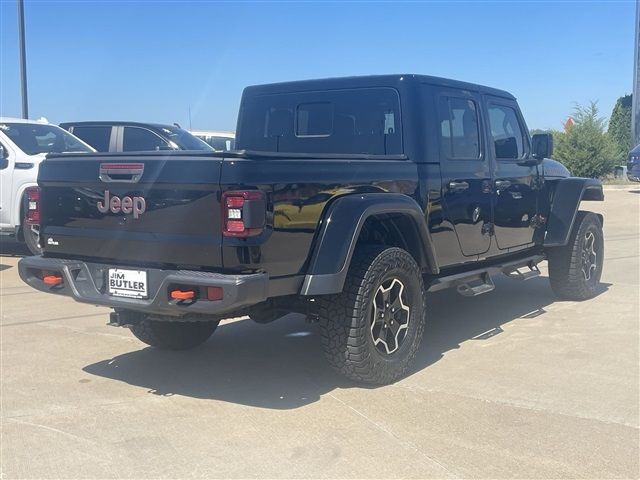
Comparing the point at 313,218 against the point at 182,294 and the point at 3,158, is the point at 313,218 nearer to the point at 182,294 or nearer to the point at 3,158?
the point at 182,294

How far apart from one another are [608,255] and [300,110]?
6.46 meters

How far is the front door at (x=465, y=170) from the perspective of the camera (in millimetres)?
5383

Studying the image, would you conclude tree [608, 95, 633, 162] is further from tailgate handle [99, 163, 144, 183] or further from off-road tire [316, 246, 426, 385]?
tailgate handle [99, 163, 144, 183]

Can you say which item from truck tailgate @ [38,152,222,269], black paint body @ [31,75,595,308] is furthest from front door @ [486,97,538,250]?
truck tailgate @ [38,152,222,269]

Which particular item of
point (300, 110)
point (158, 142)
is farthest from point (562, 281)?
point (158, 142)

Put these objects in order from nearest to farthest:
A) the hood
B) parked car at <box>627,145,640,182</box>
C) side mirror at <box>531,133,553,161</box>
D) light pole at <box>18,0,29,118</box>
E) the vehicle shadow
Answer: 1. the vehicle shadow
2. side mirror at <box>531,133,553,161</box>
3. the hood
4. light pole at <box>18,0,29,118</box>
5. parked car at <box>627,145,640,182</box>

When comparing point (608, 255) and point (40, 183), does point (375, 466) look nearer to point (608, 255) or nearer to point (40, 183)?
point (40, 183)

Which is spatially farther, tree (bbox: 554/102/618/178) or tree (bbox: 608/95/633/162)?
tree (bbox: 608/95/633/162)

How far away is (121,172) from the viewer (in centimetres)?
416

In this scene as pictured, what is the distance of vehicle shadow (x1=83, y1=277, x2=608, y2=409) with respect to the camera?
4.58 m

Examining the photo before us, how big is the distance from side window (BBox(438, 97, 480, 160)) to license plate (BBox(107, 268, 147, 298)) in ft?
8.29

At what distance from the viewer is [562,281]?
7.12m

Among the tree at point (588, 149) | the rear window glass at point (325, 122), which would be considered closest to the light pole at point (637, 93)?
the tree at point (588, 149)

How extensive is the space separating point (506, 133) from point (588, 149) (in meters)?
20.0
